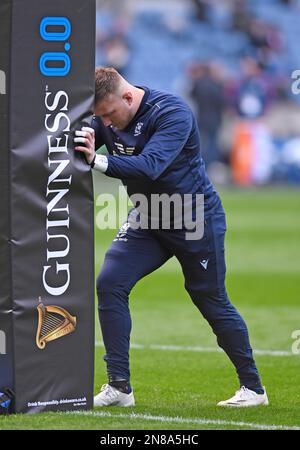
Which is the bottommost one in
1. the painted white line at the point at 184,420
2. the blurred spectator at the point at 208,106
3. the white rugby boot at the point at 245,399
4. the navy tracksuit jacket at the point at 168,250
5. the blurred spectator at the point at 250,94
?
the painted white line at the point at 184,420

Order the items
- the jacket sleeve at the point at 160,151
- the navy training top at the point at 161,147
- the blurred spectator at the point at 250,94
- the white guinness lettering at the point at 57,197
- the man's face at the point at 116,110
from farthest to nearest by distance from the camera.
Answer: the blurred spectator at the point at 250,94, the man's face at the point at 116,110, the navy training top at the point at 161,147, the jacket sleeve at the point at 160,151, the white guinness lettering at the point at 57,197

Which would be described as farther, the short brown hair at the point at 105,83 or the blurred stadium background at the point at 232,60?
the blurred stadium background at the point at 232,60

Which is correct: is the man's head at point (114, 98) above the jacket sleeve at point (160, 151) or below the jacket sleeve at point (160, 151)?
above

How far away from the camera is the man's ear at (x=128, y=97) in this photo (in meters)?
6.73

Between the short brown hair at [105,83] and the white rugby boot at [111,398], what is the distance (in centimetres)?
182

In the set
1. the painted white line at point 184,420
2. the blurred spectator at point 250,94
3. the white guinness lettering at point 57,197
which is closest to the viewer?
the painted white line at point 184,420

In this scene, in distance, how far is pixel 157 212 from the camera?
695 cm

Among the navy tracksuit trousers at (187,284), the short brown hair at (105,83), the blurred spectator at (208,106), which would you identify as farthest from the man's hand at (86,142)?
the blurred spectator at (208,106)

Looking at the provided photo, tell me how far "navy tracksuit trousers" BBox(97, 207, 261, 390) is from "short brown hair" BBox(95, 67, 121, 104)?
38.6 inches

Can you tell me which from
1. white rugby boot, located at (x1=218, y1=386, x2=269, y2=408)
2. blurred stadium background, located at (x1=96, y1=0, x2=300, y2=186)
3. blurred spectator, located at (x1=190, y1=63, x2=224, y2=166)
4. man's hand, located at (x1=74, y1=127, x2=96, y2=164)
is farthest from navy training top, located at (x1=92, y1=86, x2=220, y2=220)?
blurred stadium background, located at (x1=96, y1=0, x2=300, y2=186)

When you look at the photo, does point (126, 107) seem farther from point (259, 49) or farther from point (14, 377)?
point (259, 49)

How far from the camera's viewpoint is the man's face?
665 centimetres

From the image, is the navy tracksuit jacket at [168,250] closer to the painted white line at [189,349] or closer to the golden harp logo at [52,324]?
the golden harp logo at [52,324]

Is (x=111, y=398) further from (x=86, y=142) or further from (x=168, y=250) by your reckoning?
(x=86, y=142)
